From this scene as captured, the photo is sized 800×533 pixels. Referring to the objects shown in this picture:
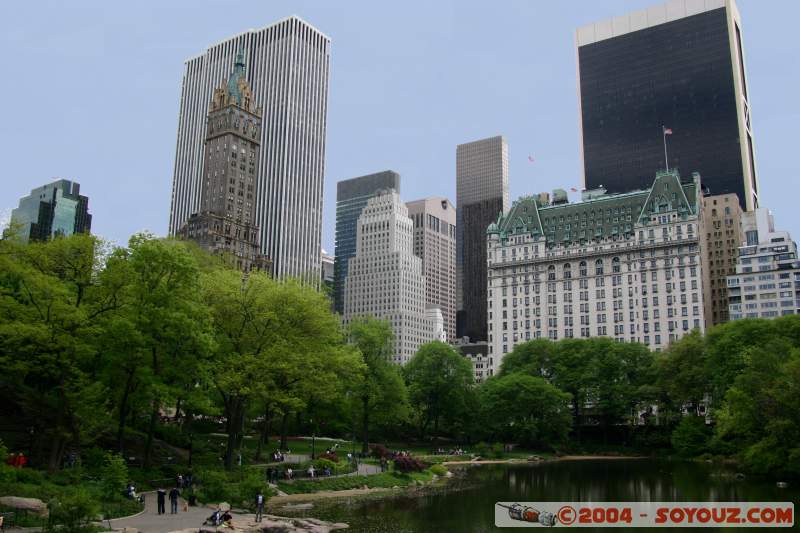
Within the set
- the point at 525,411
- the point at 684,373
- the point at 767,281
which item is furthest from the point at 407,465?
the point at 767,281

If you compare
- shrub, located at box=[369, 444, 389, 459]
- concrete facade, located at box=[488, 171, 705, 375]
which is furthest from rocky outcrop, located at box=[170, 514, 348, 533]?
concrete facade, located at box=[488, 171, 705, 375]

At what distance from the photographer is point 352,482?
65.3 meters

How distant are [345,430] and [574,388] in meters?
45.7

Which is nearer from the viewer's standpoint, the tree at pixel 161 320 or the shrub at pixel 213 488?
the shrub at pixel 213 488

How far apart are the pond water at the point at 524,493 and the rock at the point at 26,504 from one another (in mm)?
16515

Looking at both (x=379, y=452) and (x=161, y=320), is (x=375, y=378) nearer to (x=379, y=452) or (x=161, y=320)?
(x=379, y=452)

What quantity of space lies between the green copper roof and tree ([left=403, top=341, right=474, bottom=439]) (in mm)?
68788

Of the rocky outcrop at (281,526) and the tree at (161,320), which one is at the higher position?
the tree at (161,320)

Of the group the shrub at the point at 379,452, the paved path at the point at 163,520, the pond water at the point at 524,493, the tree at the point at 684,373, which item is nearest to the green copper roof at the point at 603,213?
the tree at the point at 684,373

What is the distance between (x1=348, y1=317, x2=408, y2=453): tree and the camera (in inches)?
3858

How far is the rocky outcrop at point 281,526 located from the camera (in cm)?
4103

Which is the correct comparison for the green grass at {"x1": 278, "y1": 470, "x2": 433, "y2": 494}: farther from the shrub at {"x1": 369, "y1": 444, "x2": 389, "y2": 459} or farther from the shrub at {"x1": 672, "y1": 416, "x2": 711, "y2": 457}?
the shrub at {"x1": 672, "y1": 416, "x2": 711, "y2": 457}

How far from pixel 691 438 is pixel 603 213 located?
278 ft

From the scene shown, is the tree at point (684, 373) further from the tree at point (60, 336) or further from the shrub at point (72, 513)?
the shrub at point (72, 513)
